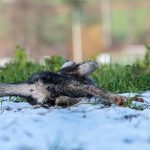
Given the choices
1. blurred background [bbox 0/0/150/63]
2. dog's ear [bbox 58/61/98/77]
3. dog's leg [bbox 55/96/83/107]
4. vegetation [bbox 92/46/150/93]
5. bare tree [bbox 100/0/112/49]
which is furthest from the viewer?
bare tree [bbox 100/0/112/49]

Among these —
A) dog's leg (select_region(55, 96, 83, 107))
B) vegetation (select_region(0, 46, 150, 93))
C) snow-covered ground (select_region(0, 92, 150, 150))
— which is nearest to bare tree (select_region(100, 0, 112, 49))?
vegetation (select_region(0, 46, 150, 93))

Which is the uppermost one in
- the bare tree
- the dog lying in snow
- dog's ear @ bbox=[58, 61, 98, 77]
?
dog's ear @ bbox=[58, 61, 98, 77]

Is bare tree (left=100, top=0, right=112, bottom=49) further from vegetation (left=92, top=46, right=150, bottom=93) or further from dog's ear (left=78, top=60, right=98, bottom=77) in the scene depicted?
dog's ear (left=78, top=60, right=98, bottom=77)

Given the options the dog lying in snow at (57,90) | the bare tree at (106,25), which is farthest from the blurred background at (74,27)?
the dog lying in snow at (57,90)

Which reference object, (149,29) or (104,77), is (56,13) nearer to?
(149,29)

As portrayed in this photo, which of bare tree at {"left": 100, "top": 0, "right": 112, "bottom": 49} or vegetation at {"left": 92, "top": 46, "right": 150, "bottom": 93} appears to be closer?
vegetation at {"left": 92, "top": 46, "right": 150, "bottom": 93}

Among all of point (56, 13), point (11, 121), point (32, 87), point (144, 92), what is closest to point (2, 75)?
point (144, 92)

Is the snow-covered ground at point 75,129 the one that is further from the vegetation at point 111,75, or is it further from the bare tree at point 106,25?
the bare tree at point 106,25
